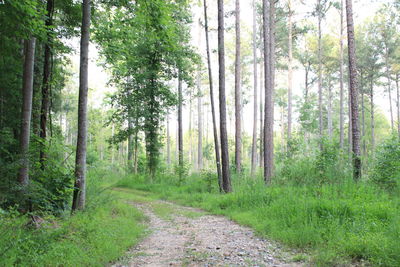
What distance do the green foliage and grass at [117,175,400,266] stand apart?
42 centimetres

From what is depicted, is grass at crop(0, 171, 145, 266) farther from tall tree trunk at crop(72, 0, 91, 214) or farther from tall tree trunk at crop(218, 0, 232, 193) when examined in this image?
tall tree trunk at crop(218, 0, 232, 193)

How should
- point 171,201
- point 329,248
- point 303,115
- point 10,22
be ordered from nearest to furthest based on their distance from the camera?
point 329,248 → point 10,22 → point 171,201 → point 303,115

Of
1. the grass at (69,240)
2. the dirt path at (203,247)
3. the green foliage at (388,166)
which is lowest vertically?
the dirt path at (203,247)

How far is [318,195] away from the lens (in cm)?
669

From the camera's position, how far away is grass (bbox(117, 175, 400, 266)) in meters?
3.73

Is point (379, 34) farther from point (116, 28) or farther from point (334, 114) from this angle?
point (116, 28)

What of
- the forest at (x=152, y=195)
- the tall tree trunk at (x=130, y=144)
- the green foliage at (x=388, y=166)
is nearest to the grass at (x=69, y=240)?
the forest at (x=152, y=195)

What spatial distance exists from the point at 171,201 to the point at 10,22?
28.0 feet

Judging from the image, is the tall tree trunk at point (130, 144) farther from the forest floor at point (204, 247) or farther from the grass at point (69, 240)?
the grass at point (69, 240)

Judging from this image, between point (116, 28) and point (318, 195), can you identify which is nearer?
point (318, 195)

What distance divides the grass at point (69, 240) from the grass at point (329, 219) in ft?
10.1

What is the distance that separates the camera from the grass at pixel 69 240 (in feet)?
11.8

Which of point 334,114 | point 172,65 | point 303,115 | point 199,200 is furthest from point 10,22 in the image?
point 334,114

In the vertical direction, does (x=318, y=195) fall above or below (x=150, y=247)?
above
